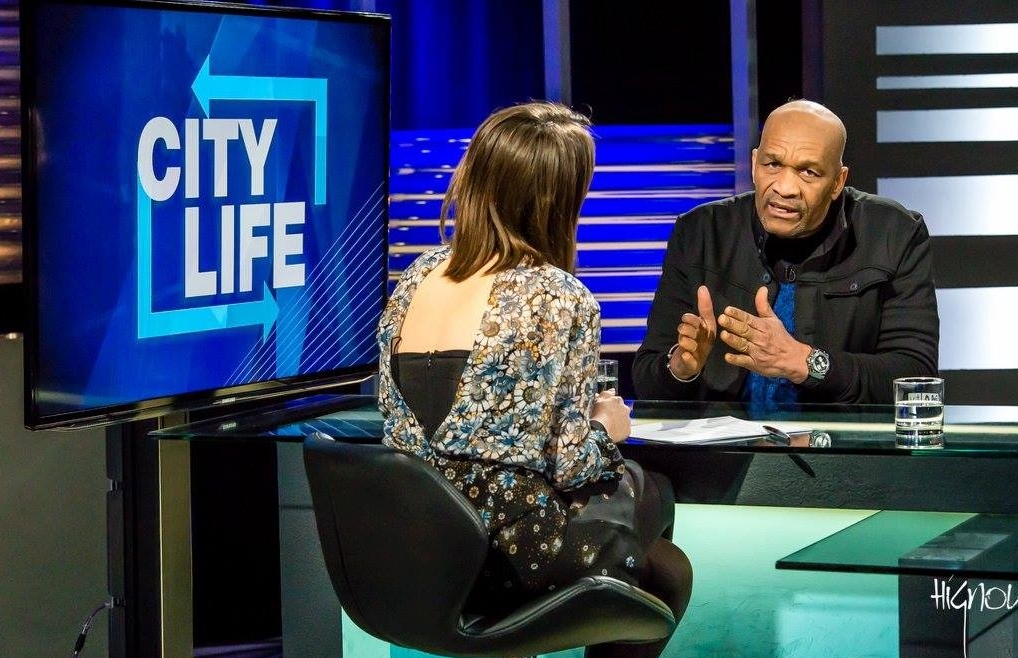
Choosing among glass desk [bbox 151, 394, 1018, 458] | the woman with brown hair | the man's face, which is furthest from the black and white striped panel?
the woman with brown hair

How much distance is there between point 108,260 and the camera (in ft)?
9.18

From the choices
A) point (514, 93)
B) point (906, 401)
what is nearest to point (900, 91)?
point (514, 93)

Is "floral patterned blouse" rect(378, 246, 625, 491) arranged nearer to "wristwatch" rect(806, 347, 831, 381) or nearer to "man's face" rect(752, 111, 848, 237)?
"wristwatch" rect(806, 347, 831, 381)

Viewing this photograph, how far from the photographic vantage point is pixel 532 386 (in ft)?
6.92

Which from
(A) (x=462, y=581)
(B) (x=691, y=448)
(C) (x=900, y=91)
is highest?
(C) (x=900, y=91)

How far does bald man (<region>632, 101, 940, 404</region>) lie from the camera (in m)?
3.41

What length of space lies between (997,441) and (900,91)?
8.98 feet

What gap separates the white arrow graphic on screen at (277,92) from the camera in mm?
3012

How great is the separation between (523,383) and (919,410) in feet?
2.46

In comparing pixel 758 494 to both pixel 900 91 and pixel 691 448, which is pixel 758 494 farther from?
pixel 900 91

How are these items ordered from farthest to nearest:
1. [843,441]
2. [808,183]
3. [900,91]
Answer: [900,91] → [808,183] → [843,441]

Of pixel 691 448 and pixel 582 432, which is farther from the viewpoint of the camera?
pixel 691 448

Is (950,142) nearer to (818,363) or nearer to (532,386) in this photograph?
(818,363)

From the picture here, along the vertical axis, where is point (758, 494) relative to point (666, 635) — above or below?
above
